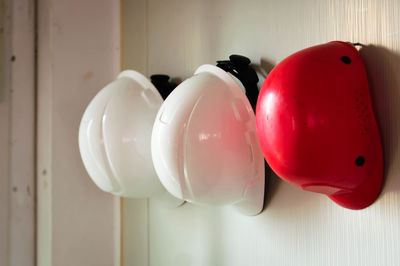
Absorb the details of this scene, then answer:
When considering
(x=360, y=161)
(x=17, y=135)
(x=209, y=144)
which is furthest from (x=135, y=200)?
(x=360, y=161)

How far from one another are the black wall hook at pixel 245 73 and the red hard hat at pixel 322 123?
174mm

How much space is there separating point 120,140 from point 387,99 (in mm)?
477

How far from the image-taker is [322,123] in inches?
16.3

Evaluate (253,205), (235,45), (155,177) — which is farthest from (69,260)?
(235,45)

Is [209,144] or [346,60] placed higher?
[346,60]

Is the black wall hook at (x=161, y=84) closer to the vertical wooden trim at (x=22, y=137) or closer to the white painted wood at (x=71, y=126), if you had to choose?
the white painted wood at (x=71, y=126)

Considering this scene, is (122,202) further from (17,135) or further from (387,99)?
(387,99)

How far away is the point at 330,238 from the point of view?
0.55m

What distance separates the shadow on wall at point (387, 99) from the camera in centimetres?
46

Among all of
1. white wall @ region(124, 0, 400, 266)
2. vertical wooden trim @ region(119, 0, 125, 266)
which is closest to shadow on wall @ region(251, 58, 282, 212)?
white wall @ region(124, 0, 400, 266)

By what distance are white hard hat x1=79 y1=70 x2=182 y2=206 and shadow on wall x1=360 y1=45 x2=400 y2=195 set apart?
0.42 m

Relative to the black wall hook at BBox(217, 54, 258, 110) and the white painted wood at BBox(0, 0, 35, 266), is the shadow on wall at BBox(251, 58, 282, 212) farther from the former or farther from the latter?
the white painted wood at BBox(0, 0, 35, 266)

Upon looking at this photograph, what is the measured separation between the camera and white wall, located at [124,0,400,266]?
47 cm

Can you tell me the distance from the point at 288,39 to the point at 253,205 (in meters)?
0.29
